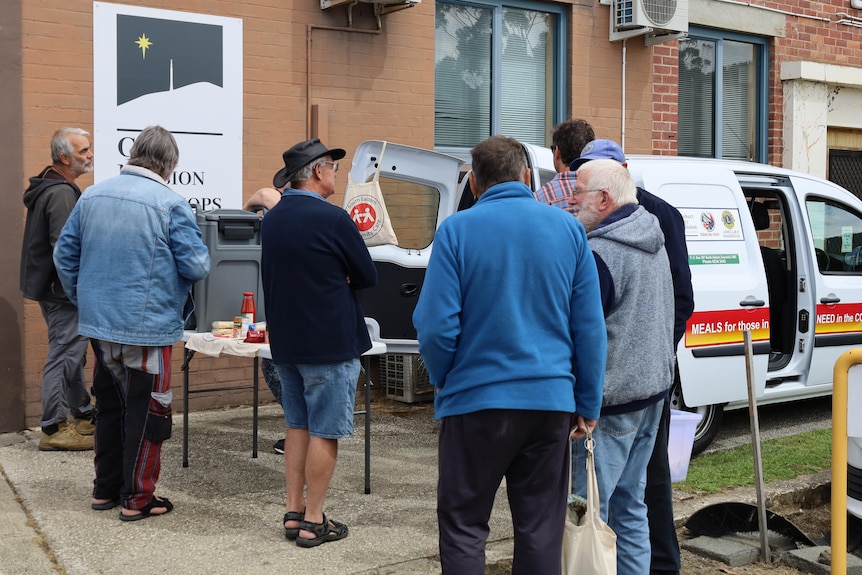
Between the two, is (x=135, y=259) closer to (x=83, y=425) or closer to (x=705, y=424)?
(x=83, y=425)

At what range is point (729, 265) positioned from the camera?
6.64 meters

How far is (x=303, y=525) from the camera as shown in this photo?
487 cm

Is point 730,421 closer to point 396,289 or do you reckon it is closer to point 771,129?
point 396,289

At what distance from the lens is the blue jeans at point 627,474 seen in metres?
3.87

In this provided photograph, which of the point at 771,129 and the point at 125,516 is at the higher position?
the point at 771,129

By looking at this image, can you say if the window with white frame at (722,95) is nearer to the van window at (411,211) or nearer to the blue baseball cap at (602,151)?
the van window at (411,211)

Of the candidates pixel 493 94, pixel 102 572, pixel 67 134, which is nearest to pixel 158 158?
pixel 67 134

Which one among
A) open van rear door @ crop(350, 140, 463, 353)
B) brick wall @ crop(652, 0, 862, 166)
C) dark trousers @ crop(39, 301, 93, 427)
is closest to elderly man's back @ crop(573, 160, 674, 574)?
open van rear door @ crop(350, 140, 463, 353)

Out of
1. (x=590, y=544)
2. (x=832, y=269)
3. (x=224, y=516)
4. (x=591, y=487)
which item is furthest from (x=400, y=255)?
(x=590, y=544)

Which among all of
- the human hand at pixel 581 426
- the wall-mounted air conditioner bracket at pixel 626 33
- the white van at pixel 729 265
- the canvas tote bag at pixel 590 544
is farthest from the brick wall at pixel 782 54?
the canvas tote bag at pixel 590 544

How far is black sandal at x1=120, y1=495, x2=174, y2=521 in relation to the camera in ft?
17.0

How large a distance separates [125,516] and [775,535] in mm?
3368

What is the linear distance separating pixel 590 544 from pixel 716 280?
11.1 feet

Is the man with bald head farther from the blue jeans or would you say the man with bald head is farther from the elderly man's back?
the blue jeans
